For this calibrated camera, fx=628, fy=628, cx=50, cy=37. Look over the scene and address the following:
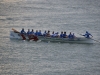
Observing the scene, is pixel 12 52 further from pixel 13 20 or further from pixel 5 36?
pixel 13 20

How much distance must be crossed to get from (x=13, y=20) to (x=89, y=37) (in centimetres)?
1730

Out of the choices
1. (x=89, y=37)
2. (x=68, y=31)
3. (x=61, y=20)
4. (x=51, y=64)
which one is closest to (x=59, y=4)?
(x=61, y=20)

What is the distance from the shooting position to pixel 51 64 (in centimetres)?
6688

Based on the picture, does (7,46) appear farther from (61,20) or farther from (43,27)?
(61,20)

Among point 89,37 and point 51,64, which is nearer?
point 51,64

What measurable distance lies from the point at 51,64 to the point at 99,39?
13074 millimetres

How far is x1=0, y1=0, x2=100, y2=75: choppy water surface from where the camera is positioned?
65.5m

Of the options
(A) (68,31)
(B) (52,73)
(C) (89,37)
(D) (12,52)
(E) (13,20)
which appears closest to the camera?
(B) (52,73)

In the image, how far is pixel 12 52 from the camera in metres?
70.8

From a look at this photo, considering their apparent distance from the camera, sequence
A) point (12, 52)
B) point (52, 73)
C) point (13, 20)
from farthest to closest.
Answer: point (13, 20) < point (12, 52) < point (52, 73)

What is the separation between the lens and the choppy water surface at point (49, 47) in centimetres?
6550

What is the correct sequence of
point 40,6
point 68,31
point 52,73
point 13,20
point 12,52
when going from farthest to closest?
point 40,6
point 13,20
point 68,31
point 12,52
point 52,73

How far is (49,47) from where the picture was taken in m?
73.6

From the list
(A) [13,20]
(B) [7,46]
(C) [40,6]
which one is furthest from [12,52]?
(C) [40,6]
